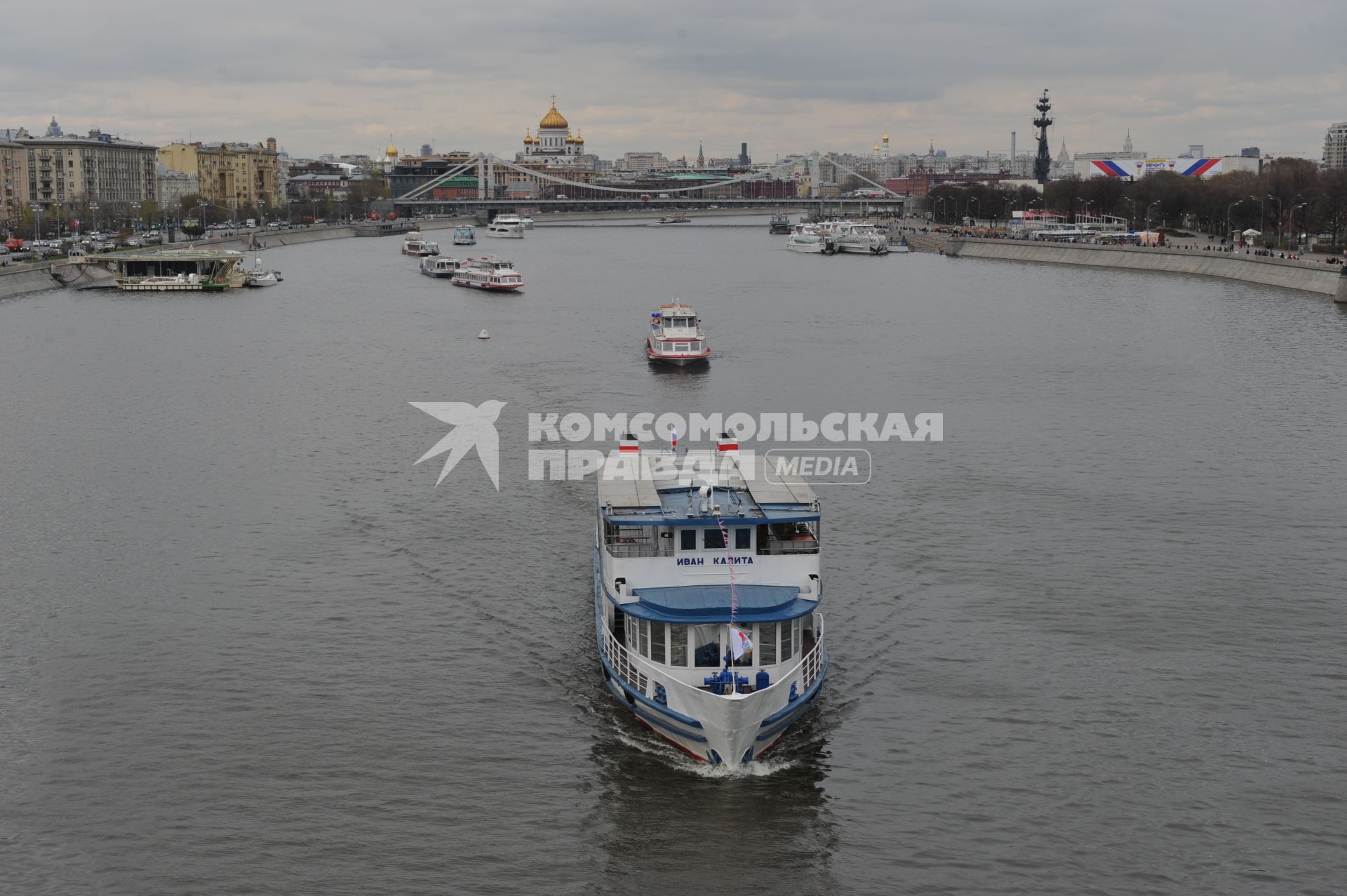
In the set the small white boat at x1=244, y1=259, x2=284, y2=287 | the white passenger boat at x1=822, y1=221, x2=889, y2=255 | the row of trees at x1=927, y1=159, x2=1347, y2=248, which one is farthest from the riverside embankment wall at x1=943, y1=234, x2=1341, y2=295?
the small white boat at x1=244, y1=259, x2=284, y2=287

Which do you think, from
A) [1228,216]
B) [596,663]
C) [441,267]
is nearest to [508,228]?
[441,267]

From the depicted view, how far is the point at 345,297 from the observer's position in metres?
62.4

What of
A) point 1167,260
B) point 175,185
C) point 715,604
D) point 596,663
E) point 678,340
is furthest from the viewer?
point 175,185

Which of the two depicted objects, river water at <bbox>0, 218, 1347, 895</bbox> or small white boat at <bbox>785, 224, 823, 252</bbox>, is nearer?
river water at <bbox>0, 218, 1347, 895</bbox>

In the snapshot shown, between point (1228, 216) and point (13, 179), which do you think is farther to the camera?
point (13, 179)

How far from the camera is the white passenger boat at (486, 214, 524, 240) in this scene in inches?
4879

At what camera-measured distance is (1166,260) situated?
71.9m

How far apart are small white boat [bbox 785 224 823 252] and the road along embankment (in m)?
8.16

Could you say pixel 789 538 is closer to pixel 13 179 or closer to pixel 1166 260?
pixel 1166 260

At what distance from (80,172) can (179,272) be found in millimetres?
57235

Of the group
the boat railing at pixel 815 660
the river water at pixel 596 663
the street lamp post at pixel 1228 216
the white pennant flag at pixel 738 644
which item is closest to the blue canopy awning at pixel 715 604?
the white pennant flag at pixel 738 644

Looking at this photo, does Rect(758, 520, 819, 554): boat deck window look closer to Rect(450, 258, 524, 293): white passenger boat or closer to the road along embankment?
the road along embankment

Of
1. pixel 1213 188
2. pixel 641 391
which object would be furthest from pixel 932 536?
pixel 1213 188

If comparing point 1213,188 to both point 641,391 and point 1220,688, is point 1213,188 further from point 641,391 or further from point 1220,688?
point 1220,688
